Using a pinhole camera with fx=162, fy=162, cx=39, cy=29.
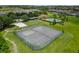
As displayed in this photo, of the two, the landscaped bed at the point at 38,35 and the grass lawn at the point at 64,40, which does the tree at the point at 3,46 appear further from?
the landscaped bed at the point at 38,35

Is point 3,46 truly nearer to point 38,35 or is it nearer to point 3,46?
point 3,46

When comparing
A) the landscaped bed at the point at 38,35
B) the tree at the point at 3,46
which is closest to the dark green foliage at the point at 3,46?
the tree at the point at 3,46

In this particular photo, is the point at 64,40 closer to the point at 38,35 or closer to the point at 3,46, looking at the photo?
the point at 38,35

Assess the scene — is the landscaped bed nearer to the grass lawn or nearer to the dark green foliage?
the grass lawn

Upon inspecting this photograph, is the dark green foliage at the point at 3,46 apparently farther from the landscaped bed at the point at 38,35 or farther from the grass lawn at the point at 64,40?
the landscaped bed at the point at 38,35

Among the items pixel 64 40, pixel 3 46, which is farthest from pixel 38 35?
pixel 3 46

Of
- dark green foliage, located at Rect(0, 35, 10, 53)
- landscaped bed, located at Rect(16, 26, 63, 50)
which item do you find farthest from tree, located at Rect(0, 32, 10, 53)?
landscaped bed, located at Rect(16, 26, 63, 50)

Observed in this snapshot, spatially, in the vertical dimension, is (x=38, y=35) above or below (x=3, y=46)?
above

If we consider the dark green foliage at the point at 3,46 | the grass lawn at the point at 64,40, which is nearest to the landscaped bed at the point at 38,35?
the grass lawn at the point at 64,40

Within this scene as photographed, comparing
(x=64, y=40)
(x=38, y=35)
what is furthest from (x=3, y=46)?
(x=64, y=40)
